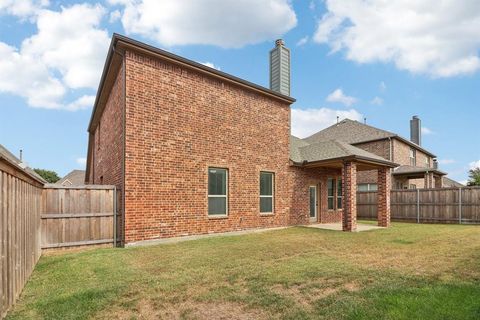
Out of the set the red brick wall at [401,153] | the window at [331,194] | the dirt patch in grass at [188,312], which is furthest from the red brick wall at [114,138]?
the red brick wall at [401,153]

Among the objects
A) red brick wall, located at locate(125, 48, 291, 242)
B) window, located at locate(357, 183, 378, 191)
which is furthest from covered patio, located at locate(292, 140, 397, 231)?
window, located at locate(357, 183, 378, 191)

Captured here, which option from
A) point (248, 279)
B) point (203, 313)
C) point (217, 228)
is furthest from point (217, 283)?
point (217, 228)

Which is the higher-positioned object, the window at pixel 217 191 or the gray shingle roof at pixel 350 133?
the gray shingle roof at pixel 350 133

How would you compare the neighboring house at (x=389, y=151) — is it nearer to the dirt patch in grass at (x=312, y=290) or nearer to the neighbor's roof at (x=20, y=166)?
the dirt patch in grass at (x=312, y=290)

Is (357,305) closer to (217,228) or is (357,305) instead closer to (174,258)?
(174,258)

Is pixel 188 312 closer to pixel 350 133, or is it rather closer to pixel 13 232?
pixel 13 232

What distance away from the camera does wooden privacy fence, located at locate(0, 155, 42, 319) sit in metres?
4.21

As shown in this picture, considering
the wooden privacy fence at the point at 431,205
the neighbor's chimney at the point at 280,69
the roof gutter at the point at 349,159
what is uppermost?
the neighbor's chimney at the point at 280,69

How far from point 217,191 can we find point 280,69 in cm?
813

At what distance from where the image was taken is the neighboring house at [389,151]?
23.9m

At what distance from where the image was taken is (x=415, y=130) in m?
34.3

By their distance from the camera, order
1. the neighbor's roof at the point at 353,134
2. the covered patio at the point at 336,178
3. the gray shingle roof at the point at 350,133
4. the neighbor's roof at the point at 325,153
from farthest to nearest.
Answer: the gray shingle roof at the point at 350,133
the neighbor's roof at the point at 353,134
the neighbor's roof at the point at 325,153
the covered patio at the point at 336,178

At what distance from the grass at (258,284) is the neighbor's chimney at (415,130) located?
2850cm

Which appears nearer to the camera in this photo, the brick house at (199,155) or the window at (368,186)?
the brick house at (199,155)
